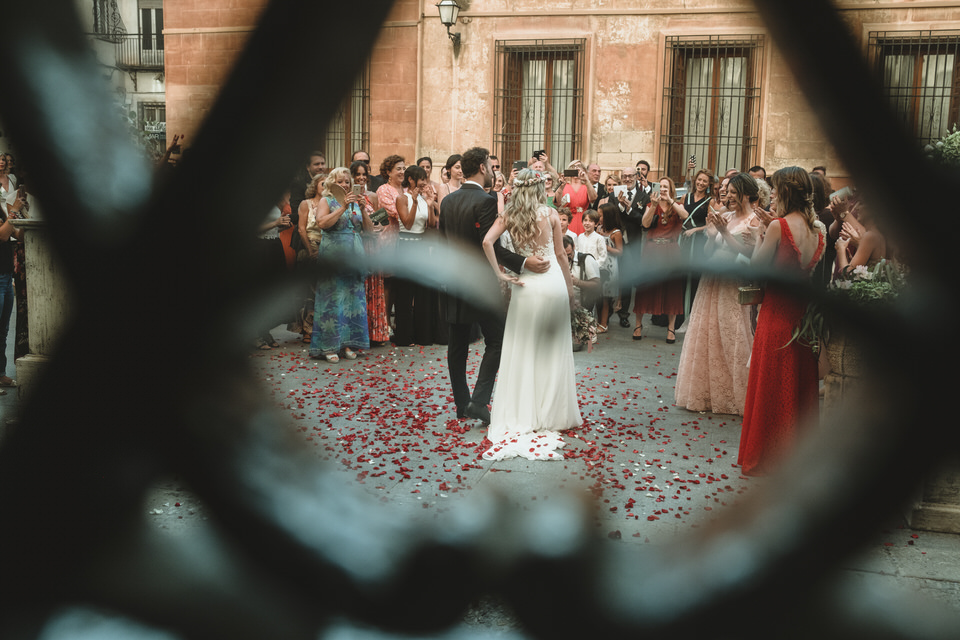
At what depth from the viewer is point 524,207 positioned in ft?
16.8

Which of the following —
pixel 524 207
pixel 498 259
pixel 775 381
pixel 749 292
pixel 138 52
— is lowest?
pixel 775 381

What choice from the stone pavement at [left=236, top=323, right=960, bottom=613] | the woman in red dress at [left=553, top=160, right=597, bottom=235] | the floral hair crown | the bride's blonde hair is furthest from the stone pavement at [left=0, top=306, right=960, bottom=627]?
the woman in red dress at [left=553, top=160, right=597, bottom=235]

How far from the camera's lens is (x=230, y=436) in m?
0.36

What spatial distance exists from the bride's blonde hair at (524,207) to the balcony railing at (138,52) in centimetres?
474

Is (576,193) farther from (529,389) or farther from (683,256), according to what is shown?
(683,256)

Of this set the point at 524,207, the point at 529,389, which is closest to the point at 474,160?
the point at 524,207

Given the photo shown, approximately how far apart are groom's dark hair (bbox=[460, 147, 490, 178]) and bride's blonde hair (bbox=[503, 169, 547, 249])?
0.42 metres

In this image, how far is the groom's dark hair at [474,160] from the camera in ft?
18.1

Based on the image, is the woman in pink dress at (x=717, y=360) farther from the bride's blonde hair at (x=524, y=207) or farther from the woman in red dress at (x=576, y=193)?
the woman in red dress at (x=576, y=193)

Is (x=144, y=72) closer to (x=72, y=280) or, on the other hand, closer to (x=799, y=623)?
(x=72, y=280)

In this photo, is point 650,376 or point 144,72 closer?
point 144,72

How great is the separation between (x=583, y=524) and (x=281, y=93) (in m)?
0.22

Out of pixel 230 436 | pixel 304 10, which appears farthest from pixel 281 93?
pixel 230 436

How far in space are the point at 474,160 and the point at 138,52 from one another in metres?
5.26
